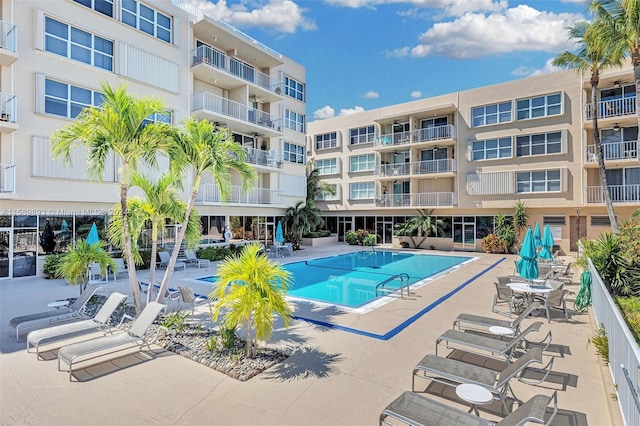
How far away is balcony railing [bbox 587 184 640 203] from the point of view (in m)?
21.7

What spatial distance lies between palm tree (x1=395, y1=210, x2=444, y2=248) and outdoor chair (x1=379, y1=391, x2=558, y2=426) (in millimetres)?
25433

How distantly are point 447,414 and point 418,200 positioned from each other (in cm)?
2665

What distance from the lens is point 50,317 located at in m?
8.25

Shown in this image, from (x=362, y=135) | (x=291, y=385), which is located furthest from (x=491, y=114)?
(x=291, y=385)

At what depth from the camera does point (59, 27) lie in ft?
50.9

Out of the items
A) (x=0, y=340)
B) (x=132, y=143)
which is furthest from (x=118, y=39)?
(x=0, y=340)

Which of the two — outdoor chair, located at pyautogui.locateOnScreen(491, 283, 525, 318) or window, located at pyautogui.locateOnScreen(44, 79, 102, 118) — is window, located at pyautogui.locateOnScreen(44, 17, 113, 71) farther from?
outdoor chair, located at pyautogui.locateOnScreen(491, 283, 525, 318)

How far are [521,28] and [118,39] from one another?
815 inches

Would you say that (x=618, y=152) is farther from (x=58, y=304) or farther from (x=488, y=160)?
(x=58, y=304)

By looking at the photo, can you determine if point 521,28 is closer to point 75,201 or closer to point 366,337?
point 366,337

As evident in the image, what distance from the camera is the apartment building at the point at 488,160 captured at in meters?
Result: 22.7

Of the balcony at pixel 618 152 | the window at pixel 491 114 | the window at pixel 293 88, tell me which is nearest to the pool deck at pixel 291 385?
the balcony at pixel 618 152

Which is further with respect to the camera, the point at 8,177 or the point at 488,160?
the point at 488,160

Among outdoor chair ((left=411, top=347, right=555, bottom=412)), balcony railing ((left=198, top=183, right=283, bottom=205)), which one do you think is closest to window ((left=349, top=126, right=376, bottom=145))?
balcony railing ((left=198, top=183, right=283, bottom=205))
